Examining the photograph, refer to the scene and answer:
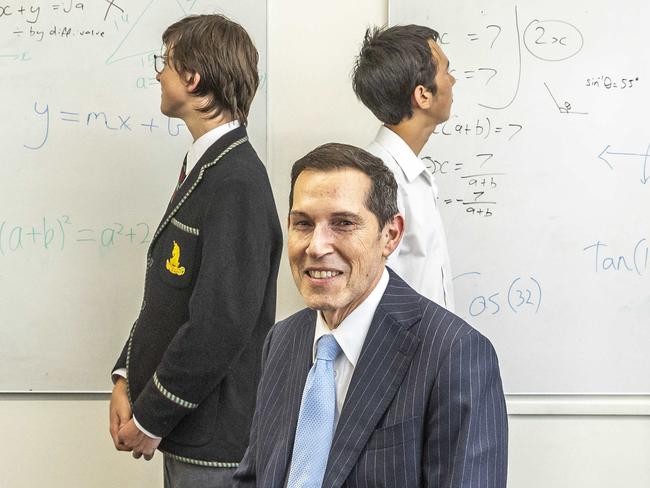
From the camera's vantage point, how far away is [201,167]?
2021 mm

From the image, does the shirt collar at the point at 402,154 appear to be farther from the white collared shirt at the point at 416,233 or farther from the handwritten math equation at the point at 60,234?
the handwritten math equation at the point at 60,234

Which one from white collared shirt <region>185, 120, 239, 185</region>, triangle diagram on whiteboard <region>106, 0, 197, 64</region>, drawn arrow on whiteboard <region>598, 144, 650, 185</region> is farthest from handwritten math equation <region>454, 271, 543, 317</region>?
triangle diagram on whiteboard <region>106, 0, 197, 64</region>

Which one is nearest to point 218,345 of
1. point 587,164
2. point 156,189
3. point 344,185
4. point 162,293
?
point 162,293

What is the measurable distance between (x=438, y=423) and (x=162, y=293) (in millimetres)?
883

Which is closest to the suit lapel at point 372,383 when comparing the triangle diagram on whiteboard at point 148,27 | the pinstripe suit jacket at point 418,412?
the pinstripe suit jacket at point 418,412

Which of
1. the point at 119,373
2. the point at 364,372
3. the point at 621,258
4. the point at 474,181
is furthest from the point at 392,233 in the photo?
the point at 621,258

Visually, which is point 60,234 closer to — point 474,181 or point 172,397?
point 172,397

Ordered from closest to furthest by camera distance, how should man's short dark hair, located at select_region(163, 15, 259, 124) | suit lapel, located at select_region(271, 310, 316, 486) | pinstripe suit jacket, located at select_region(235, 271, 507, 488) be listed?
pinstripe suit jacket, located at select_region(235, 271, 507, 488) < suit lapel, located at select_region(271, 310, 316, 486) < man's short dark hair, located at select_region(163, 15, 259, 124)

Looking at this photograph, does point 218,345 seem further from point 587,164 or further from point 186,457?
point 587,164

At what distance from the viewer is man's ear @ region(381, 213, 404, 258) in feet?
5.01

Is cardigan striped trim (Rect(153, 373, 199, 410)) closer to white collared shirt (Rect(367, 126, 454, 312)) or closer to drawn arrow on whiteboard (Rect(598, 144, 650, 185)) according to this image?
white collared shirt (Rect(367, 126, 454, 312))

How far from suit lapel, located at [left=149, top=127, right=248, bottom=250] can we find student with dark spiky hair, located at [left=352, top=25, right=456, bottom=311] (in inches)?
15.4

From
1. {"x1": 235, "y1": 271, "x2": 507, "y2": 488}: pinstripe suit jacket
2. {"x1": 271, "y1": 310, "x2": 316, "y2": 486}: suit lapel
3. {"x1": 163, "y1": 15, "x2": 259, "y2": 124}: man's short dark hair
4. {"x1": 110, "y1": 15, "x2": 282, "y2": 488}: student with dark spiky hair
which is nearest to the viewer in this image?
{"x1": 235, "y1": 271, "x2": 507, "y2": 488}: pinstripe suit jacket

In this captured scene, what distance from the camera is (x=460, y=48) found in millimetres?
2672
